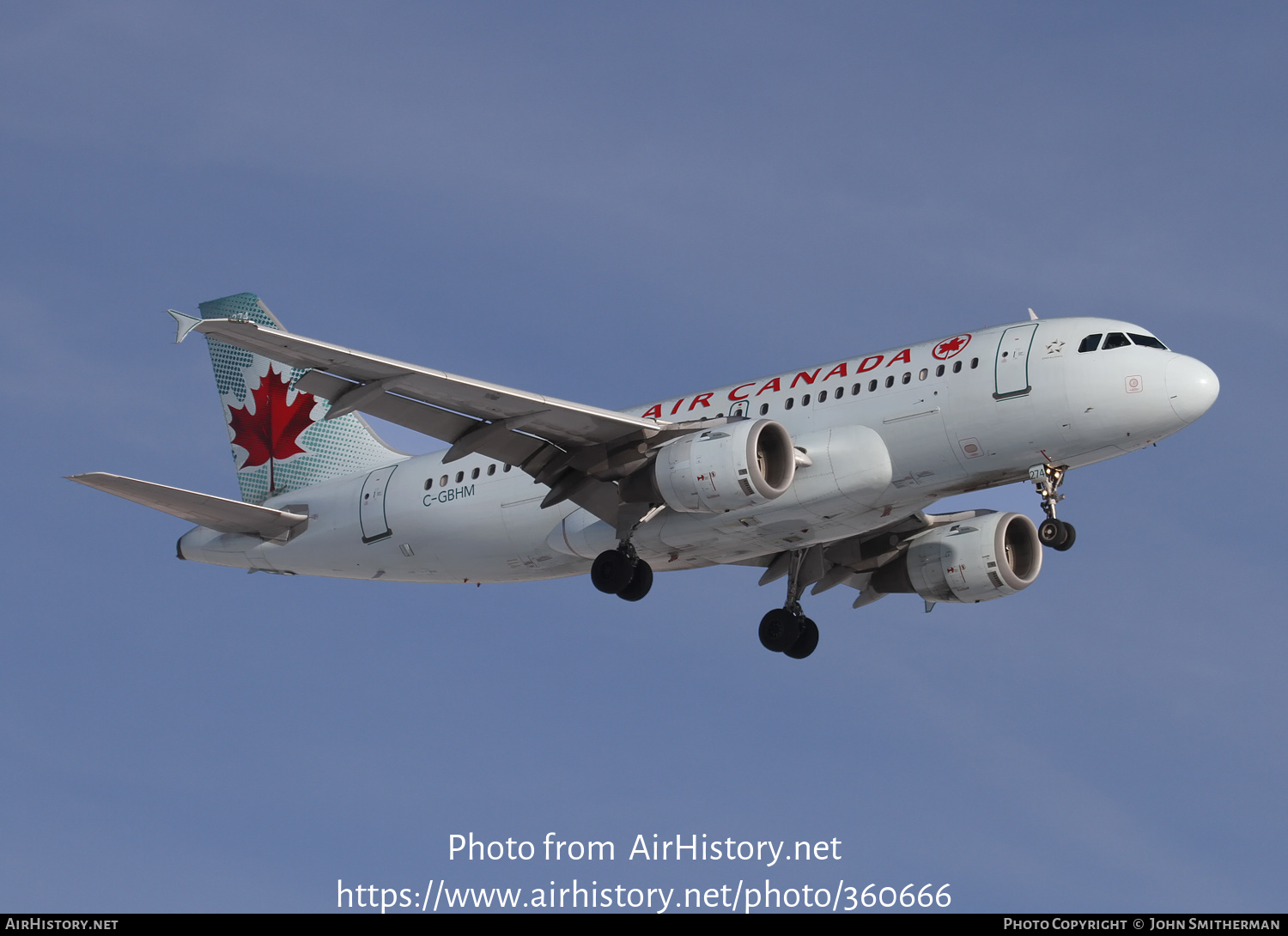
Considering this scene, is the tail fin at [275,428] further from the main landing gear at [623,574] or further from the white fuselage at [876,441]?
the main landing gear at [623,574]

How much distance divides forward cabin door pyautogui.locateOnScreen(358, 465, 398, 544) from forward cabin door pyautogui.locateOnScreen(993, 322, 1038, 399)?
45.7ft

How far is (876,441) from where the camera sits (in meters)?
30.0

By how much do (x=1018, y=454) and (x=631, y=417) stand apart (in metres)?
7.40

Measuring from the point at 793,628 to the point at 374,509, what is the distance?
9.79m

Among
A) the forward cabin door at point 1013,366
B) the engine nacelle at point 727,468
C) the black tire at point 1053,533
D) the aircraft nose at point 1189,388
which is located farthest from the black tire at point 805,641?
the aircraft nose at point 1189,388

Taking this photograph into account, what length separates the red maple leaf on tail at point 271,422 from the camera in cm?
3988

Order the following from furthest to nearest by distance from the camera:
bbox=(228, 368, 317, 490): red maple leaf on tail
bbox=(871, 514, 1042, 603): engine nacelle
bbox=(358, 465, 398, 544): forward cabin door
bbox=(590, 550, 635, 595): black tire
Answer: bbox=(228, 368, 317, 490): red maple leaf on tail < bbox=(358, 465, 398, 544): forward cabin door < bbox=(871, 514, 1042, 603): engine nacelle < bbox=(590, 550, 635, 595): black tire

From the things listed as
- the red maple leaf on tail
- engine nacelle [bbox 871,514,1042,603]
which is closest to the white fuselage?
engine nacelle [bbox 871,514,1042,603]

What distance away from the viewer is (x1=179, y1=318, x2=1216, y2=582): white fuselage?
2930cm

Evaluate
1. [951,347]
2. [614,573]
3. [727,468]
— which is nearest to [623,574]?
[614,573]

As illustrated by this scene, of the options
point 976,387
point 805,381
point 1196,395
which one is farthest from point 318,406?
point 1196,395

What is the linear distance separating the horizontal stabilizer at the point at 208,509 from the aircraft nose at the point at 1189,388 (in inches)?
763

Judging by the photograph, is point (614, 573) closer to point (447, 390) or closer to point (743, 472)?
point (743, 472)

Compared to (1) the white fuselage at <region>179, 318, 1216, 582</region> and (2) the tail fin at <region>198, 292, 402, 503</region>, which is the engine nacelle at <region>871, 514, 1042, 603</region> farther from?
(2) the tail fin at <region>198, 292, 402, 503</region>
